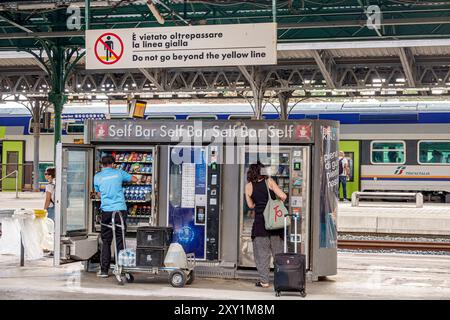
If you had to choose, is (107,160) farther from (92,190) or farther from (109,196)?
A: (92,190)

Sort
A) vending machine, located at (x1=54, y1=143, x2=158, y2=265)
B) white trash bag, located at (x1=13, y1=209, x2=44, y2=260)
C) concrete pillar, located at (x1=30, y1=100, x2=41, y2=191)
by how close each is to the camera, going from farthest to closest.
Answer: concrete pillar, located at (x1=30, y1=100, x2=41, y2=191)
white trash bag, located at (x1=13, y1=209, x2=44, y2=260)
vending machine, located at (x1=54, y1=143, x2=158, y2=265)

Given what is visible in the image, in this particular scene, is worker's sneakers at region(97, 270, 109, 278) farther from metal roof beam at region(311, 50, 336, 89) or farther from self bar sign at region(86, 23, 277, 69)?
metal roof beam at region(311, 50, 336, 89)

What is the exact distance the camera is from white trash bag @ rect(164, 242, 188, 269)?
1013cm

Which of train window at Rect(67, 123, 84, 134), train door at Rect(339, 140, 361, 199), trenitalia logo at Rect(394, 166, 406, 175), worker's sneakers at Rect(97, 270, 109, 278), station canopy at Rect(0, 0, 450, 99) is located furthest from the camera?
train window at Rect(67, 123, 84, 134)

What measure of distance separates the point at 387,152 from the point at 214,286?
18.2 meters

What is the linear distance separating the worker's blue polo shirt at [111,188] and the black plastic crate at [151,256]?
0.73m

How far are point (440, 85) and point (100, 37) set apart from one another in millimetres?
15701

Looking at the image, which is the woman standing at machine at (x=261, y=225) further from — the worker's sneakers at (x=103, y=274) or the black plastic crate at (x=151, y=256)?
the worker's sneakers at (x=103, y=274)

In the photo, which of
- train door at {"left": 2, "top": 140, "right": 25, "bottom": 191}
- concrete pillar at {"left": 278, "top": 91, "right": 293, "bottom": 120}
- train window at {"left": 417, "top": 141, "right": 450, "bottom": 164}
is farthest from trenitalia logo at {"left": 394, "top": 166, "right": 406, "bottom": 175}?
train door at {"left": 2, "top": 140, "right": 25, "bottom": 191}

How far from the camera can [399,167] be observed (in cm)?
2727

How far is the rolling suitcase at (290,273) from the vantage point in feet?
30.8

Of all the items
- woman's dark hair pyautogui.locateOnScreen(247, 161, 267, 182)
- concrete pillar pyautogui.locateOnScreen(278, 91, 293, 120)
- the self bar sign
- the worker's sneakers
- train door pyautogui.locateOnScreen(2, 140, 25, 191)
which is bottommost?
the worker's sneakers

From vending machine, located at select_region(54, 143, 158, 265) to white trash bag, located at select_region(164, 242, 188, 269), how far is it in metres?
0.97
